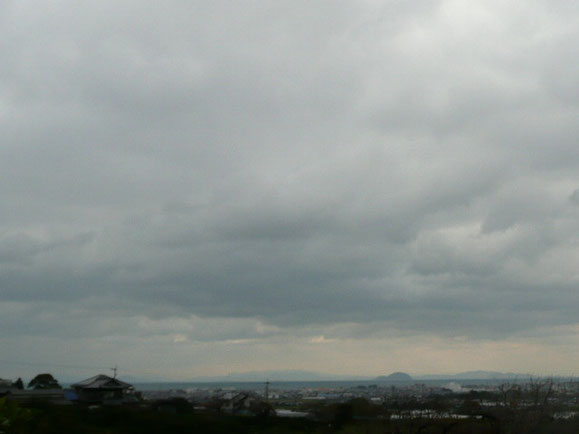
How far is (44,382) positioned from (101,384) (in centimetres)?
3509

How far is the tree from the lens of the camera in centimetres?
9412

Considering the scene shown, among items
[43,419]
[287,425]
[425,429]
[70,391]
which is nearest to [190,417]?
[287,425]

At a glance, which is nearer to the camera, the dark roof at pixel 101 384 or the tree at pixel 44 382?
the dark roof at pixel 101 384

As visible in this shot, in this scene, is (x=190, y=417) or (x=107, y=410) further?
(x=107, y=410)

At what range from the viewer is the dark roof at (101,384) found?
2590 inches

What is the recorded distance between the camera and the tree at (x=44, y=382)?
3706 inches

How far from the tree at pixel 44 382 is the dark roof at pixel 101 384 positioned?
95.9 ft

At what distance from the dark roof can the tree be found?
29232mm

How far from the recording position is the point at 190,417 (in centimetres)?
3669

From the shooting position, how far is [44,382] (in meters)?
96.4

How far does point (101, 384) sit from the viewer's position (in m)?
66.6

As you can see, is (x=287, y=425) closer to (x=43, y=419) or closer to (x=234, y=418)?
(x=234, y=418)

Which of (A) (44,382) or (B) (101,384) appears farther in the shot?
(A) (44,382)

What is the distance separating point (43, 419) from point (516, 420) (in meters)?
21.5
